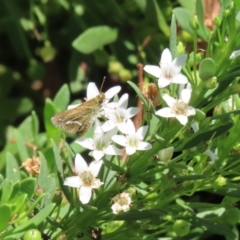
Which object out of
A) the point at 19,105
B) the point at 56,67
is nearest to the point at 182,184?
the point at 19,105

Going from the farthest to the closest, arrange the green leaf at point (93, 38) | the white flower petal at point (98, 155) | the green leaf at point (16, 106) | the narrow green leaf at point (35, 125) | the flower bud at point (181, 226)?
the green leaf at point (16, 106)
the green leaf at point (93, 38)
the narrow green leaf at point (35, 125)
the flower bud at point (181, 226)
the white flower petal at point (98, 155)

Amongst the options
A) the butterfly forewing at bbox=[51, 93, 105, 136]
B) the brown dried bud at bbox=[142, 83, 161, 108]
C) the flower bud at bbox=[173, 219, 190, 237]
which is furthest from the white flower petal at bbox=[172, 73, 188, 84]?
the flower bud at bbox=[173, 219, 190, 237]

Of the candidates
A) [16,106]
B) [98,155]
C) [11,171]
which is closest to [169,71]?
[98,155]

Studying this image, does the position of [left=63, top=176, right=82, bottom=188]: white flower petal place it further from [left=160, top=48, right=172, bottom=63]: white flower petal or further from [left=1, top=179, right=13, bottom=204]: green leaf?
[left=160, top=48, right=172, bottom=63]: white flower petal

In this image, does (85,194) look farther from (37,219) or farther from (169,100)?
(169,100)

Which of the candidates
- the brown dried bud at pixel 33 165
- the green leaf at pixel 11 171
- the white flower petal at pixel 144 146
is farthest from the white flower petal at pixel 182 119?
the green leaf at pixel 11 171

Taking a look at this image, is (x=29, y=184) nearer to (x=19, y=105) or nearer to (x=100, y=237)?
(x=100, y=237)

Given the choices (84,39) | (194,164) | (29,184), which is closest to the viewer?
(29,184)

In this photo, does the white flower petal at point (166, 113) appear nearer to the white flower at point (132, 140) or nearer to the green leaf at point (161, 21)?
the white flower at point (132, 140)
